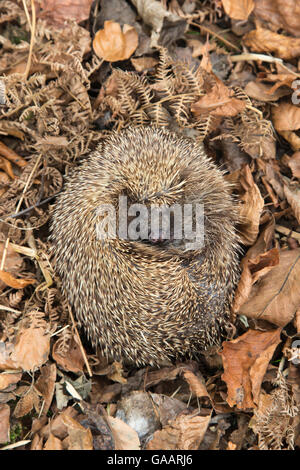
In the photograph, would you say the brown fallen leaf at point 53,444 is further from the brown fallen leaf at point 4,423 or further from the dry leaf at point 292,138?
the dry leaf at point 292,138

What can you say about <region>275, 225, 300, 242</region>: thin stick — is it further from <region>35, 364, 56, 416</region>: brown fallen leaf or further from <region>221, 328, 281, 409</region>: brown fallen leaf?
<region>35, 364, 56, 416</region>: brown fallen leaf

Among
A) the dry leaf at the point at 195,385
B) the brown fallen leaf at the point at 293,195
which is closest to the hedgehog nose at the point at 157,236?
the dry leaf at the point at 195,385

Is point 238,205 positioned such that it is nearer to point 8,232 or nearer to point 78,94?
point 78,94

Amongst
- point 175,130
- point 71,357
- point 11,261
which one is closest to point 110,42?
point 175,130

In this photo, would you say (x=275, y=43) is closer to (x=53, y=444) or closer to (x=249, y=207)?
(x=249, y=207)

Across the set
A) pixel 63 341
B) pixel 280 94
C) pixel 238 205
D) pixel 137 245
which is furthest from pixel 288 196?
pixel 63 341

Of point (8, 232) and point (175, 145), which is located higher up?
point (175, 145)
